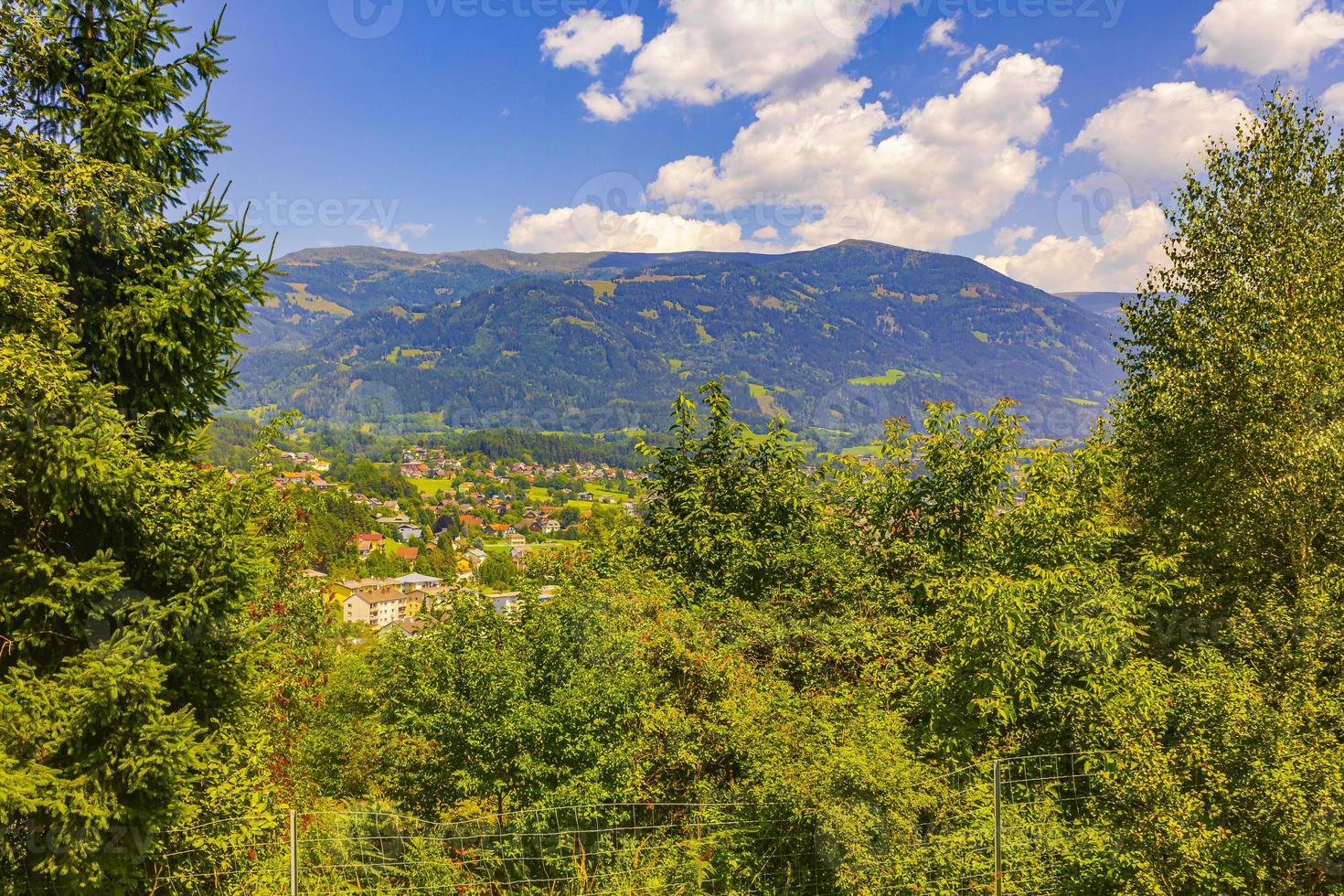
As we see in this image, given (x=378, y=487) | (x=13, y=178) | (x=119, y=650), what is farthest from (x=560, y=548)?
(x=378, y=487)

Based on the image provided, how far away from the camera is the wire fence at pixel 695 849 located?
16.4 ft

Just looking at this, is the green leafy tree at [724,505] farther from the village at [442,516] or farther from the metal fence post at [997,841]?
the village at [442,516]

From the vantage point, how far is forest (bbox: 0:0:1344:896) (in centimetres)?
440

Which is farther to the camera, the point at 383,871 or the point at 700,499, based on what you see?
the point at 700,499

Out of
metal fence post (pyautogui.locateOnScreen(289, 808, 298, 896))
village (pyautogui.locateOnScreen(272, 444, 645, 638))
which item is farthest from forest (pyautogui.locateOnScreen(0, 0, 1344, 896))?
village (pyautogui.locateOnScreen(272, 444, 645, 638))

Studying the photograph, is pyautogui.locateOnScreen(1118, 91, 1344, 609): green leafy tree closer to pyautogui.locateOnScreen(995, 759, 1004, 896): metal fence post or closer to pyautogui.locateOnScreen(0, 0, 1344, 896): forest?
pyautogui.locateOnScreen(0, 0, 1344, 896): forest

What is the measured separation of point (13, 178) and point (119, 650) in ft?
10.3

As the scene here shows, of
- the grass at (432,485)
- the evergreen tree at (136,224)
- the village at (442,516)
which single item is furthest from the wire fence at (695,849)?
the grass at (432,485)

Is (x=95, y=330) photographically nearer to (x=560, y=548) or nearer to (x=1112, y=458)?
(x=560, y=548)

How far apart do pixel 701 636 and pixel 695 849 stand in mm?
2596

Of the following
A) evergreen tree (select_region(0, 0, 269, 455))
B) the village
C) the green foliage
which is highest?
evergreen tree (select_region(0, 0, 269, 455))

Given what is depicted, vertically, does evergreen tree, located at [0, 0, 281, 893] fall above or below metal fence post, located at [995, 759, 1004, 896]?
above

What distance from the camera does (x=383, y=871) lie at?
21.0 ft

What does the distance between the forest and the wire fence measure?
4cm
